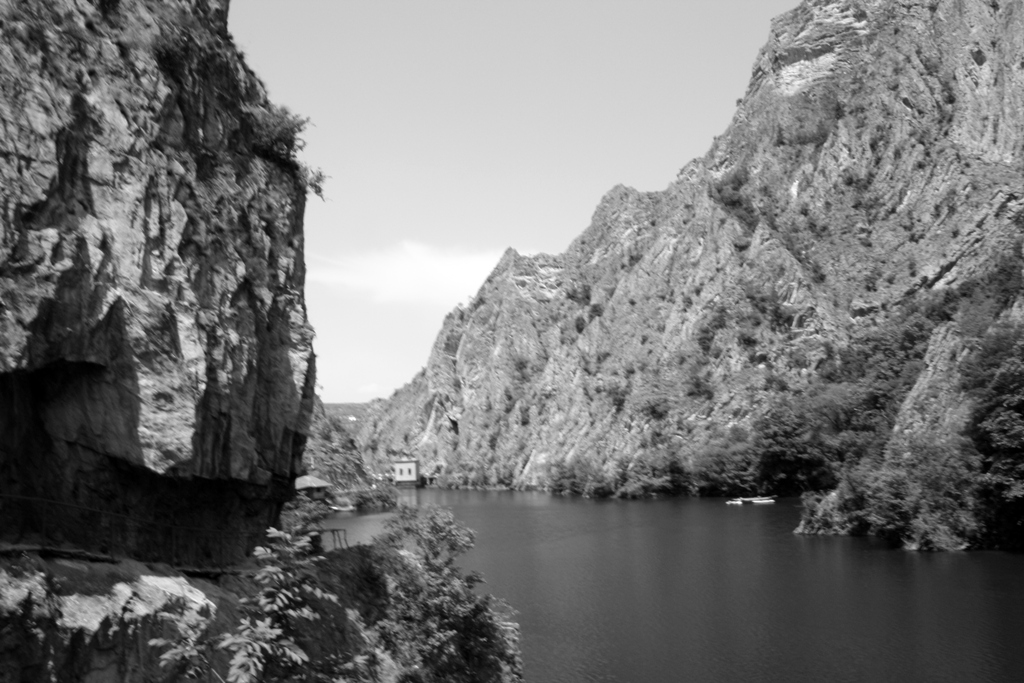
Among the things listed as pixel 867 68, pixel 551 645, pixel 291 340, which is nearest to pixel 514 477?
pixel 867 68

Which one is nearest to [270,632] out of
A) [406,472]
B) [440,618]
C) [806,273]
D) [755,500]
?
[440,618]

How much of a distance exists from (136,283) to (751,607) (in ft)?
116

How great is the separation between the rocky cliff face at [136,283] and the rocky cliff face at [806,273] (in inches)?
2365

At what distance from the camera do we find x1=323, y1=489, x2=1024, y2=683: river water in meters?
33.7

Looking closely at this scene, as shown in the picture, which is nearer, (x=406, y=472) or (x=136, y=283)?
(x=136, y=283)

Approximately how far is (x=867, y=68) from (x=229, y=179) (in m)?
127

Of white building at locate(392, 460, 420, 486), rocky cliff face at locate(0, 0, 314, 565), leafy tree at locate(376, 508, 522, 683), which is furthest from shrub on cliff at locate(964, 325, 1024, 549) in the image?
white building at locate(392, 460, 420, 486)

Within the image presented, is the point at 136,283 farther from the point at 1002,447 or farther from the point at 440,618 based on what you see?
the point at 1002,447

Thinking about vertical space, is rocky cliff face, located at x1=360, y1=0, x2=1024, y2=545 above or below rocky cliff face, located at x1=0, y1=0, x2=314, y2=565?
above

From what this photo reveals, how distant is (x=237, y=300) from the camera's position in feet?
66.1

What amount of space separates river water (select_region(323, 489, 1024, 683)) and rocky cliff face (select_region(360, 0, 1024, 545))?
18462 mm

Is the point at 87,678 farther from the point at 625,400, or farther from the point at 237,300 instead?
the point at 625,400

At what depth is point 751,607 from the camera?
141ft

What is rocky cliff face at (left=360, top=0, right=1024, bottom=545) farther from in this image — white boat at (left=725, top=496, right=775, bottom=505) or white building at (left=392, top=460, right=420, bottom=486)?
white building at (left=392, top=460, right=420, bottom=486)
